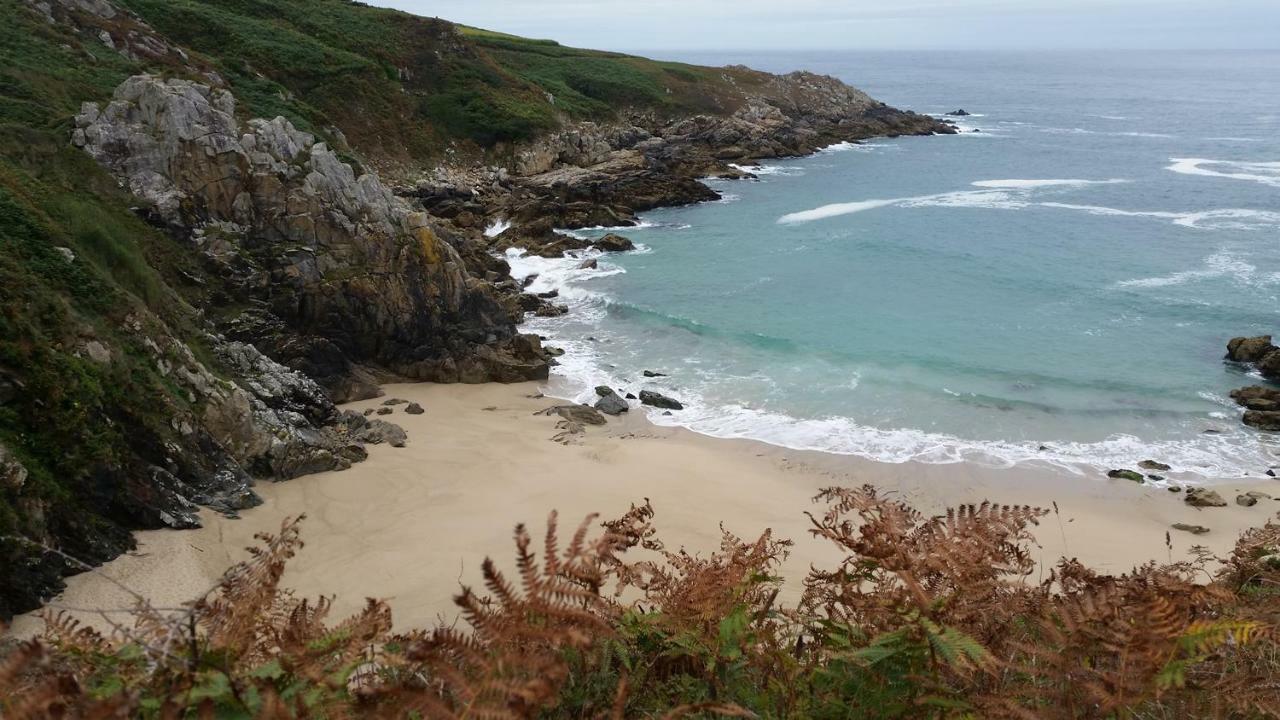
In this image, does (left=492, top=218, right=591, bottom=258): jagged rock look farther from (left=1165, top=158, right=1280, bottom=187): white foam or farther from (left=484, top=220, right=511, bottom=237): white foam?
(left=1165, top=158, right=1280, bottom=187): white foam

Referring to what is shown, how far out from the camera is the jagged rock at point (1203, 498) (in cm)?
1631

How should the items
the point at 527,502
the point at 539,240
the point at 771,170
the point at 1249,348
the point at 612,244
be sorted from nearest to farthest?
the point at 527,502, the point at 1249,348, the point at 539,240, the point at 612,244, the point at 771,170

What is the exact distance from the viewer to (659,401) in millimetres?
21078

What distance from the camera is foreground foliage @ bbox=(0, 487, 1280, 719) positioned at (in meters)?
2.68

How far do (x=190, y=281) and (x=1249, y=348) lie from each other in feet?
96.6

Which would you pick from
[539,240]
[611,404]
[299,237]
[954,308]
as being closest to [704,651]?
[611,404]

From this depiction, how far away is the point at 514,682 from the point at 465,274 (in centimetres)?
2080

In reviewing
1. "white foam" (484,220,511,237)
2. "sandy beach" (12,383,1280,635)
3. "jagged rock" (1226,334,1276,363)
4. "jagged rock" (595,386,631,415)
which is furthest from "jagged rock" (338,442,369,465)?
"jagged rock" (1226,334,1276,363)

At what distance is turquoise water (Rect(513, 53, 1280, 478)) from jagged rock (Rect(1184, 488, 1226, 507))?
6.82 ft

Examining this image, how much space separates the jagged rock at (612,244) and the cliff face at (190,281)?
70.2 inches

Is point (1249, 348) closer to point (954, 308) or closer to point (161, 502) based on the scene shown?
point (954, 308)

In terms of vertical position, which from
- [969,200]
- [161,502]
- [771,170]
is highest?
[771,170]

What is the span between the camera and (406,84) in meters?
51.8

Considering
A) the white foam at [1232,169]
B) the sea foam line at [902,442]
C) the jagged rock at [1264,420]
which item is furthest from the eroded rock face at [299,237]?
the white foam at [1232,169]
